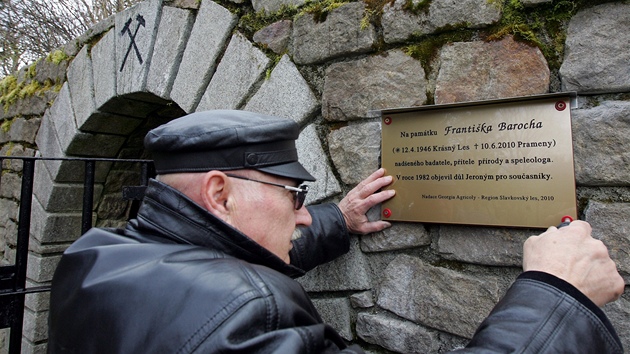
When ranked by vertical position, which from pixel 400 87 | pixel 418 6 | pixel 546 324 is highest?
pixel 418 6

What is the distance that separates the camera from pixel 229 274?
0.89 m

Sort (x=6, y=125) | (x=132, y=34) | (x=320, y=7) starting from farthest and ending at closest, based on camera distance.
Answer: (x=6, y=125) < (x=132, y=34) < (x=320, y=7)

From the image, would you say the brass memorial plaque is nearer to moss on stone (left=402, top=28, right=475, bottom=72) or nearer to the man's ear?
moss on stone (left=402, top=28, right=475, bottom=72)

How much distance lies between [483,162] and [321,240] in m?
0.62

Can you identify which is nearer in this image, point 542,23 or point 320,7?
point 542,23

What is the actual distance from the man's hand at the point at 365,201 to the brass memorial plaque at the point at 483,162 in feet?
0.12

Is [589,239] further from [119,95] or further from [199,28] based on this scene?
[119,95]

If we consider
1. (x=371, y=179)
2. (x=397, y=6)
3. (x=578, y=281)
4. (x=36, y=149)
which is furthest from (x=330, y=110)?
(x=36, y=149)

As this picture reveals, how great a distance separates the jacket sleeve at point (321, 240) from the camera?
5.30ft

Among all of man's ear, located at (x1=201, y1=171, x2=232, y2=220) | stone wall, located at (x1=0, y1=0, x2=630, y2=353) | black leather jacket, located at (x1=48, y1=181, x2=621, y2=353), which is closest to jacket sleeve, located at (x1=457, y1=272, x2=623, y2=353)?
black leather jacket, located at (x1=48, y1=181, x2=621, y2=353)

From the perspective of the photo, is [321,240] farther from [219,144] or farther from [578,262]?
[578,262]

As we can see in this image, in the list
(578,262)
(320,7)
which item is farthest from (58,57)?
(578,262)

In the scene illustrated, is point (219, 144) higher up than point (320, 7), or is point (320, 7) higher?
point (320, 7)

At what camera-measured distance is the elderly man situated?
0.84m
